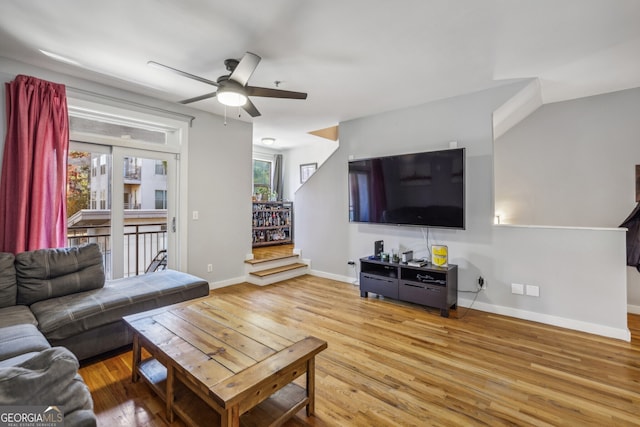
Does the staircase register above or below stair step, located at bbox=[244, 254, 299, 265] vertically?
below

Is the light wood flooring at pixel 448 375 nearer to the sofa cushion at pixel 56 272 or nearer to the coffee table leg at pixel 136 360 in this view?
the coffee table leg at pixel 136 360

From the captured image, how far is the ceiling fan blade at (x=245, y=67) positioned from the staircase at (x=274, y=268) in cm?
308

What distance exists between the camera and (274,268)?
5125mm

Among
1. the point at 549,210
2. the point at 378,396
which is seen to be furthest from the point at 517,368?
the point at 549,210

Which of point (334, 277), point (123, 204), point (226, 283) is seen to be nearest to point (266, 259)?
point (226, 283)

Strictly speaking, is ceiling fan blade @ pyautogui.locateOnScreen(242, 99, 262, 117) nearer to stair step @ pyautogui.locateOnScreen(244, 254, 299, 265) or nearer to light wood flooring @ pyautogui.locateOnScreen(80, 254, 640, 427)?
light wood flooring @ pyautogui.locateOnScreen(80, 254, 640, 427)

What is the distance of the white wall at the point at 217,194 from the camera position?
4.22 metres

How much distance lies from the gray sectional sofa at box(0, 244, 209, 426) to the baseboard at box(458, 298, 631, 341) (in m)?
3.29

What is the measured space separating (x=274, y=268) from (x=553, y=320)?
3.88 meters

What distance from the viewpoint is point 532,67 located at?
2.94m

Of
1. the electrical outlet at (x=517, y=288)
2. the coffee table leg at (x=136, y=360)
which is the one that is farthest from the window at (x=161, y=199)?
the electrical outlet at (x=517, y=288)

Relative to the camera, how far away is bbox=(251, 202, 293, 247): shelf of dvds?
6.71 metres

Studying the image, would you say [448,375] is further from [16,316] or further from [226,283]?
[226,283]

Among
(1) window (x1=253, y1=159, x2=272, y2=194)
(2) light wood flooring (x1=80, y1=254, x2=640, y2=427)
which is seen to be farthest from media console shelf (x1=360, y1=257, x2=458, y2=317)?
(1) window (x1=253, y1=159, x2=272, y2=194)
